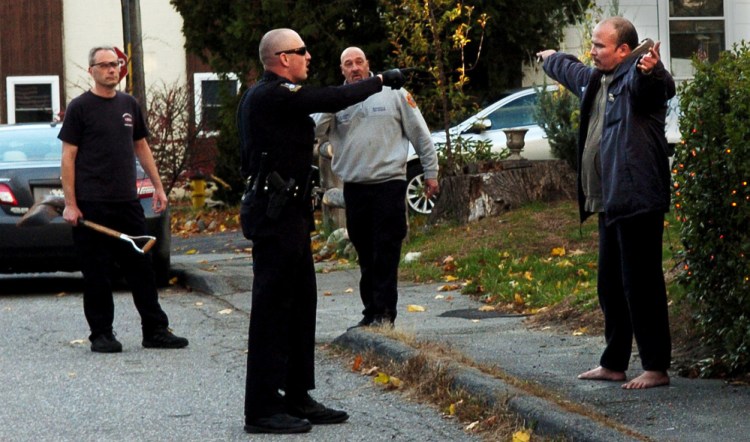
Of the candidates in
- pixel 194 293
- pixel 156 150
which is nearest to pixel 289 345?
pixel 194 293

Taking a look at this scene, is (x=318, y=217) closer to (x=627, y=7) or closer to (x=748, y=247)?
(x=627, y=7)

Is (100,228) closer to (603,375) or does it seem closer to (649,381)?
(603,375)

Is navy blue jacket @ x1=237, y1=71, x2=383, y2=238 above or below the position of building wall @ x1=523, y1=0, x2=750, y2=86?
below

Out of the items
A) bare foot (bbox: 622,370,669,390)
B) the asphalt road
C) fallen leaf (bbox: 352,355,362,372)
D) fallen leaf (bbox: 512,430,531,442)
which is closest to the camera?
fallen leaf (bbox: 512,430,531,442)

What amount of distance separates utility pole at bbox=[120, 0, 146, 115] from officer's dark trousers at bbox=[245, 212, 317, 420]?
13.8 m

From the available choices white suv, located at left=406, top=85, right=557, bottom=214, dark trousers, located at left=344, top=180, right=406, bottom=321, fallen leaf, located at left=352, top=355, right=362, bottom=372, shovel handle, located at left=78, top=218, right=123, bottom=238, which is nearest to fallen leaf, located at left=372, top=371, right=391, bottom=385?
fallen leaf, located at left=352, top=355, right=362, bottom=372

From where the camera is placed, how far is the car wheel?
1830 centimetres

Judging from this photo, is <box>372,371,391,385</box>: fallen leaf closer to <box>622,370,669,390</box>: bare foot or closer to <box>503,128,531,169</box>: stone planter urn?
<box>622,370,669,390</box>: bare foot

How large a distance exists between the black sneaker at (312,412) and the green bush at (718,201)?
5.96ft

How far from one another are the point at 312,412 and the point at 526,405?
3.46 feet

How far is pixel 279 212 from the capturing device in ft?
22.4

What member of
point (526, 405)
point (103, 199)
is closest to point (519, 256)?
point (103, 199)

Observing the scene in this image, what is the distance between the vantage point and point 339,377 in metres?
8.38

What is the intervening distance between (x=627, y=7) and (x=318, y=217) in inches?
226
